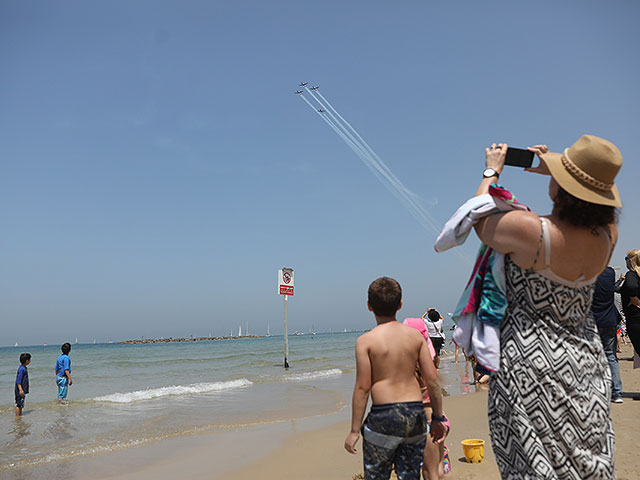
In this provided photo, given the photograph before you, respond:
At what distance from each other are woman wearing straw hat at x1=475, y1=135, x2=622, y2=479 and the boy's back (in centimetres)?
88

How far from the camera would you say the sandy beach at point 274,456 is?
16.9ft

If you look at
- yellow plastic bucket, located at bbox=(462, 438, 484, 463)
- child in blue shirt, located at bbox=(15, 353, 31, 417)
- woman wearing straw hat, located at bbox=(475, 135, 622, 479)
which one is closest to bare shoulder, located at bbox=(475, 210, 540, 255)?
woman wearing straw hat, located at bbox=(475, 135, 622, 479)

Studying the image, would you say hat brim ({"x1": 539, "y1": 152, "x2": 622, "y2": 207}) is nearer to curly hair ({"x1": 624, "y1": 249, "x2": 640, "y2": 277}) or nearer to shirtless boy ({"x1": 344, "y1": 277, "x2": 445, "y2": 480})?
shirtless boy ({"x1": 344, "y1": 277, "x2": 445, "y2": 480})

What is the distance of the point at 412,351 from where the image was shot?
2965mm

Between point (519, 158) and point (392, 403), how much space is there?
1605 mm

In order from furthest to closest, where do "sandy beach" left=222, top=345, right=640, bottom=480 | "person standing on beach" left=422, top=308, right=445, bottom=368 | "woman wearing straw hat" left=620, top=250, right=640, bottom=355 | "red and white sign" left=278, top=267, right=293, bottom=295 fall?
"red and white sign" left=278, top=267, right=293, bottom=295, "person standing on beach" left=422, top=308, right=445, bottom=368, "woman wearing straw hat" left=620, top=250, right=640, bottom=355, "sandy beach" left=222, top=345, right=640, bottom=480

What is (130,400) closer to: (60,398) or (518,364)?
(60,398)

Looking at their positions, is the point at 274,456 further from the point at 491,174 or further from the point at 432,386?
the point at 491,174

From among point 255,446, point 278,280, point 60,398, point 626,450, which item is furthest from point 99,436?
point 278,280

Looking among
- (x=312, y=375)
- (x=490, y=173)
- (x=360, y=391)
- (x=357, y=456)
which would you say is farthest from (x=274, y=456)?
(x=312, y=375)

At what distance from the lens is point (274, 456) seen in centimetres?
646

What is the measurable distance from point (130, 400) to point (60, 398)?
177 cm

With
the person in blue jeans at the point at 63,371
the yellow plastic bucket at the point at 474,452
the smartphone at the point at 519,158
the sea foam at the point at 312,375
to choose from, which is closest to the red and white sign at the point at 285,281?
the sea foam at the point at 312,375

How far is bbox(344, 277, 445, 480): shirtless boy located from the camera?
9.20 ft
